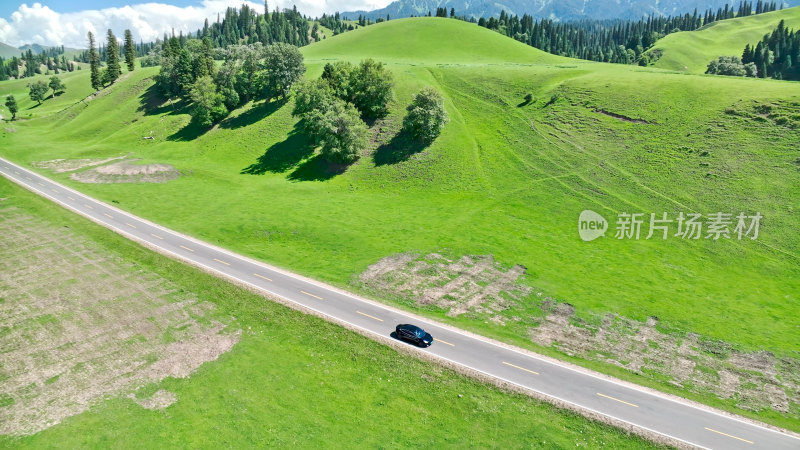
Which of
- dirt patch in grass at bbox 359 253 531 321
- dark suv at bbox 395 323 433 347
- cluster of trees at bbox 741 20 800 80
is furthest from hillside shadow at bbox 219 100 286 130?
cluster of trees at bbox 741 20 800 80

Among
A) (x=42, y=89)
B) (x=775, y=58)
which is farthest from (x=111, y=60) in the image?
(x=775, y=58)

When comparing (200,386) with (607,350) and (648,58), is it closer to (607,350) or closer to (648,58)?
(607,350)

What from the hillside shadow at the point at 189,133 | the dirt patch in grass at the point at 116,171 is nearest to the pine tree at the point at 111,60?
the hillside shadow at the point at 189,133

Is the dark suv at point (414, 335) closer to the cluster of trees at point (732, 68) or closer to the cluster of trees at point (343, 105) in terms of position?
the cluster of trees at point (343, 105)

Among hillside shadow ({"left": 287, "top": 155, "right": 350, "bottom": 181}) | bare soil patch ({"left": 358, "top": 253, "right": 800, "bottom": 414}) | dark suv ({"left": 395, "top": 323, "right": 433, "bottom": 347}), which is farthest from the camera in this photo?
hillside shadow ({"left": 287, "top": 155, "right": 350, "bottom": 181})

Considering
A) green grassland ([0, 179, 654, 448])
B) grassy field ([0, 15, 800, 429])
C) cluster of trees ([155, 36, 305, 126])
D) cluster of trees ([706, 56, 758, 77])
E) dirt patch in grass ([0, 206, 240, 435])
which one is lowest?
green grassland ([0, 179, 654, 448])

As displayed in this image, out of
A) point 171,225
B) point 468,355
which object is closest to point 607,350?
point 468,355

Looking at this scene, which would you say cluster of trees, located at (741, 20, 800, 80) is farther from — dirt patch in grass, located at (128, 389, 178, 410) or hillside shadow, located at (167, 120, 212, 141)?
dirt patch in grass, located at (128, 389, 178, 410)
